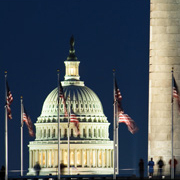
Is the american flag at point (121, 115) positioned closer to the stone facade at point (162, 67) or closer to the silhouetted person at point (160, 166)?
the stone facade at point (162, 67)

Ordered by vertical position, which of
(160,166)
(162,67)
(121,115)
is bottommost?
(160,166)

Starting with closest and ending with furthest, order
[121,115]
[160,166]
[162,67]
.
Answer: [160,166] → [162,67] → [121,115]

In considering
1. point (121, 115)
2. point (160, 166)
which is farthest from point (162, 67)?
point (121, 115)

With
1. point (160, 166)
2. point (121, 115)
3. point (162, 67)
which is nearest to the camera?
point (160, 166)

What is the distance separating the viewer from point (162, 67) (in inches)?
3706

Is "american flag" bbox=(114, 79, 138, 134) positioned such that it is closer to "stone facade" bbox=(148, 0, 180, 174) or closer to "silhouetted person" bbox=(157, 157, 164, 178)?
"stone facade" bbox=(148, 0, 180, 174)

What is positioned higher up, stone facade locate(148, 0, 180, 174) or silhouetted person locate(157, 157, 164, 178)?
stone facade locate(148, 0, 180, 174)

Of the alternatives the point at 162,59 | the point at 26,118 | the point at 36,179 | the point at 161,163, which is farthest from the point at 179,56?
the point at 26,118

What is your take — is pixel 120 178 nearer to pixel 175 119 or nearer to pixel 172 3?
pixel 175 119

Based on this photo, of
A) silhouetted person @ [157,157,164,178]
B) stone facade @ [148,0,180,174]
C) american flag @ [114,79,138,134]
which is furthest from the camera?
american flag @ [114,79,138,134]

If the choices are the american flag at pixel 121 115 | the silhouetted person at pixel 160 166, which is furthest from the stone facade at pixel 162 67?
the american flag at pixel 121 115

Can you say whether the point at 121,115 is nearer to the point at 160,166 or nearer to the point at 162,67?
the point at 162,67

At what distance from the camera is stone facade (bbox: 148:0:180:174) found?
308ft

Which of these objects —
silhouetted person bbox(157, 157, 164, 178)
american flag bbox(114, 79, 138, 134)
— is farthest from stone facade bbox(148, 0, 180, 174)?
american flag bbox(114, 79, 138, 134)
